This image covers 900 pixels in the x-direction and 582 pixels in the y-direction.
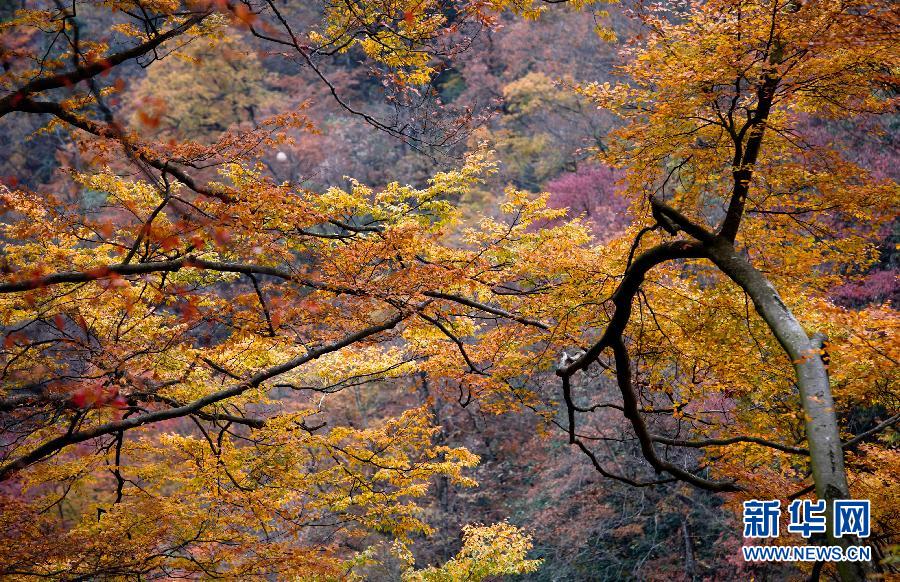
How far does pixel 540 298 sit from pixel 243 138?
2.85 m

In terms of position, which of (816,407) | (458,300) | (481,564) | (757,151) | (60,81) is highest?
(757,151)

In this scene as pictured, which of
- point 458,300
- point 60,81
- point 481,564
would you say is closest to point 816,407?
point 458,300

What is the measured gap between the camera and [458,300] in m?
4.77

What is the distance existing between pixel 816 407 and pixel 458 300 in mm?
2574

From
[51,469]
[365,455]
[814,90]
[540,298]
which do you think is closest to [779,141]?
[814,90]

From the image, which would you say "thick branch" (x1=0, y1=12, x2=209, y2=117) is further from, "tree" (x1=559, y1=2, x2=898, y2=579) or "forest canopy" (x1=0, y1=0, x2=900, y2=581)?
"tree" (x1=559, y1=2, x2=898, y2=579)

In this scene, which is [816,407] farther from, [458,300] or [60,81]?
[60,81]

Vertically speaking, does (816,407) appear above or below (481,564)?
below

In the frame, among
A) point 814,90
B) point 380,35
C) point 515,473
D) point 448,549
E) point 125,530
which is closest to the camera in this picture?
point 814,90

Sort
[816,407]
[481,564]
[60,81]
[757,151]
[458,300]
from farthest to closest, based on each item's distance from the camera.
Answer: [481,564] → [458,300] → [757,151] → [60,81] → [816,407]

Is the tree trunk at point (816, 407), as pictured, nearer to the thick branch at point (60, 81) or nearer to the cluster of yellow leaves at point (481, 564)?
the thick branch at point (60, 81)

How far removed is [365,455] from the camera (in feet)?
22.9

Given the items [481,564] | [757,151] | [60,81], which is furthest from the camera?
[481,564]

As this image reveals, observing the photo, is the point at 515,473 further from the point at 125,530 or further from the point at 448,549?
the point at 125,530
